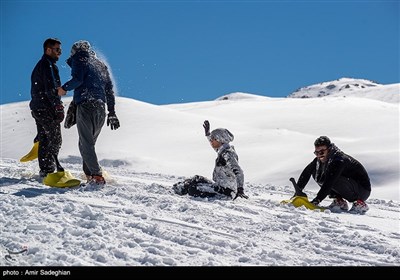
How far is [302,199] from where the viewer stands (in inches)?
261

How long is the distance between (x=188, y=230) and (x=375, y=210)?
13.0ft

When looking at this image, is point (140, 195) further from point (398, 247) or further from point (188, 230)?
point (398, 247)

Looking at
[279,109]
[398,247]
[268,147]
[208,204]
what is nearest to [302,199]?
[208,204]

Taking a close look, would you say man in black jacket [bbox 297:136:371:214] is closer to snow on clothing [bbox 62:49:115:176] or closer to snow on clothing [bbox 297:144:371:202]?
snow on clothing [bbox 297:144:371:202]

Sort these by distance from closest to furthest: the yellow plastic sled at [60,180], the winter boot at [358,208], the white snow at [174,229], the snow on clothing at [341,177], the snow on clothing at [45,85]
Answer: the white snow at [174,229] → the yellow plastic sled at [60,180] → the snow on clothing at [341,177] → the winter boot at [358,208] → the snow on clothing at [45,85]

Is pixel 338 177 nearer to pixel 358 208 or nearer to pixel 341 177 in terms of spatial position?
pixel 341 177

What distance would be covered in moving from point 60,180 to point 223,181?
2.20 metres

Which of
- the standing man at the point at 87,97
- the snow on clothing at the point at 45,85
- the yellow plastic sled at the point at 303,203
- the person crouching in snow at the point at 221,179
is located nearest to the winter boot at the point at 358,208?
the yellow plastic sled at the point at 303,203

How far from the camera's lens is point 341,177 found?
6680 millimetres

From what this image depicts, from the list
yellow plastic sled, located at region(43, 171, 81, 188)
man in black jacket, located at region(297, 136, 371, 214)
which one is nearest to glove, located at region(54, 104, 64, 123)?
yellow plastic sled, located at region(43, 171, 81, 188)

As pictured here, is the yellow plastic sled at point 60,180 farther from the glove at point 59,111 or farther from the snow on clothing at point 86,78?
the snow on clothing at point 86,78

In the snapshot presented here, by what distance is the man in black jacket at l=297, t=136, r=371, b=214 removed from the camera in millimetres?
6555

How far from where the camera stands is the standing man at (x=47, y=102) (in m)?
6.90

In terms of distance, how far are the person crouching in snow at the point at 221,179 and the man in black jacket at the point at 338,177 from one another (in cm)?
110
